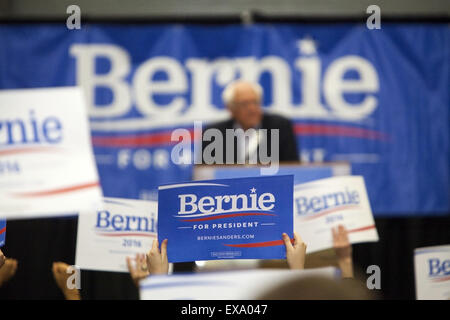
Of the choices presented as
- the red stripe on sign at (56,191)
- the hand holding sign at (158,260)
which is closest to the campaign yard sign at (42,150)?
the red stripe on sign at (56,191)

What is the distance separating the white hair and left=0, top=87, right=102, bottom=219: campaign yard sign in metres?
1.92

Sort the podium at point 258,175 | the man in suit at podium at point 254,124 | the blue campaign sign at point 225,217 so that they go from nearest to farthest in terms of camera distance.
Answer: the blue campaign sign at point 225,217 → the podium at point 258,175 → the man in suit at podium at point 254,124

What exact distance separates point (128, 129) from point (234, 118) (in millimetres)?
872

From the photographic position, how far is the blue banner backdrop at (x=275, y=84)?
474cm

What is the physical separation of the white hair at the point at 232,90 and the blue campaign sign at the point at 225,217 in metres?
2.77

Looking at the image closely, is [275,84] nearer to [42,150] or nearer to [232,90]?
[232,90]

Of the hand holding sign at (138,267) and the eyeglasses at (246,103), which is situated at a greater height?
the eyeglasses at (246,103)

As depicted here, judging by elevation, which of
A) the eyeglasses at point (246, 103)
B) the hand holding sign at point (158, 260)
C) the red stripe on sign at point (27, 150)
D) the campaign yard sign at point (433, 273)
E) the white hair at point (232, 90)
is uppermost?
the white hair at point (232, 90)

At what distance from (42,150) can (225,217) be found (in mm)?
1143

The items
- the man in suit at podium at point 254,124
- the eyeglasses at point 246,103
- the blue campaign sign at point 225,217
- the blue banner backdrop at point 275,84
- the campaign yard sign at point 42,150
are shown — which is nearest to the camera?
the blue campaign sign at point 225,217

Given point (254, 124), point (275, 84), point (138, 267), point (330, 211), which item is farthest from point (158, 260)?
point (275, 84)

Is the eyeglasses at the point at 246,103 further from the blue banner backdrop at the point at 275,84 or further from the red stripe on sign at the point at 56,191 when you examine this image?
the red stripe on sign at the point at 56,191

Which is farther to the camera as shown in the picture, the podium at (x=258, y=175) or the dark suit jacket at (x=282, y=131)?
the dark suit jacket at (x=282, y=131)
